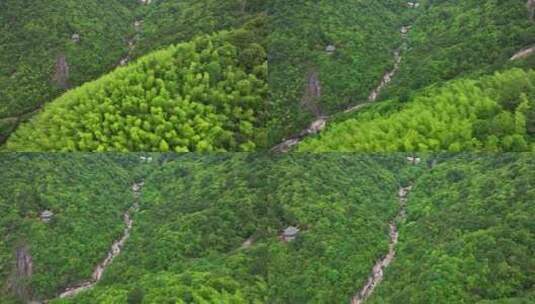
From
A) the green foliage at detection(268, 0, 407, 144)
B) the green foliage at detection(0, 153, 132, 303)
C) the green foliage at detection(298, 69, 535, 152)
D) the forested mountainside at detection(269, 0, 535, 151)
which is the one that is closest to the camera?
the green foliage at detection(298, 69, 535, 152)

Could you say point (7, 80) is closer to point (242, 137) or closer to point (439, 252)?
point (242, 137)

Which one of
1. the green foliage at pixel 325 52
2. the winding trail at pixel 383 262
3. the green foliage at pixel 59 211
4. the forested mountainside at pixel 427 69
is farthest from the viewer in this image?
the green foliage at pixel 59 211

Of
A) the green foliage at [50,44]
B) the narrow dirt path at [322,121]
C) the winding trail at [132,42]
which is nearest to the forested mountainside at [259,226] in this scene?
the narrow dirt path at [322,121]

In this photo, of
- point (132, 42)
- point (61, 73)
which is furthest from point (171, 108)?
point (61, 73)

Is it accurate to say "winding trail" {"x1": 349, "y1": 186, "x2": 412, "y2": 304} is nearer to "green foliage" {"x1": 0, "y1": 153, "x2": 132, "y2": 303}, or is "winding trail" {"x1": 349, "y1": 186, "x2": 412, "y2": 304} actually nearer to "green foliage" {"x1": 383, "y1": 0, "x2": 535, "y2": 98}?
"green foliage" {"x1": 383, "y1": 0, "x2": 535, "y2": 98}

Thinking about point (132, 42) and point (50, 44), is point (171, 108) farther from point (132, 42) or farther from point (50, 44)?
point (50, 44)

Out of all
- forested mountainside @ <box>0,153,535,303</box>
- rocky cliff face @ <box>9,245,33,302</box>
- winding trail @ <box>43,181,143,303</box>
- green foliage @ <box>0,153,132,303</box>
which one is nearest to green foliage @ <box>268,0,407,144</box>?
forested mountainside @ <box>0,153,535,303</box>

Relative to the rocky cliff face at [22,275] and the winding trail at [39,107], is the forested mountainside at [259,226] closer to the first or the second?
the rocky cliff face at [22,275]
